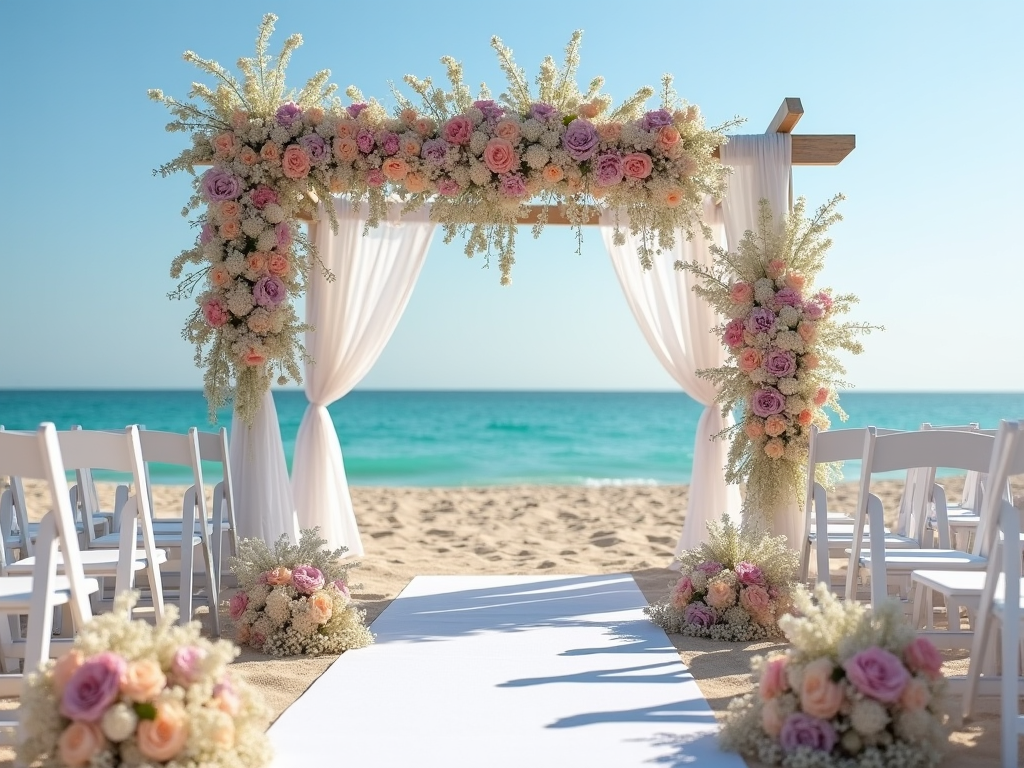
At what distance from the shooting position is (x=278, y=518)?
580 centimetres

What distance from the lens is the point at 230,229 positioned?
5301mm

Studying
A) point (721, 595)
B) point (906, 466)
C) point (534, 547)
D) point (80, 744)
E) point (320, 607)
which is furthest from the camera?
Answer: point (534, 547)

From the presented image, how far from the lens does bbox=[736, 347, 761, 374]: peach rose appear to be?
5.31 m

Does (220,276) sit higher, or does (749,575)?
(220,276)

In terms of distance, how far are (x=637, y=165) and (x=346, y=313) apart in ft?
8.06

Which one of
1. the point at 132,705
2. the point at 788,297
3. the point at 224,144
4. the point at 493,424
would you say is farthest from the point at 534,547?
the point at 493,424

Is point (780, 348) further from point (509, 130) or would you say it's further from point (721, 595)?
point (509, 130)

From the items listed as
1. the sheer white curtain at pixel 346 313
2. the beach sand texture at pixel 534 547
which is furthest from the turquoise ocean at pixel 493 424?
the sheer white curtain at pixel 346 313

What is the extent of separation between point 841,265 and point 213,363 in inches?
999

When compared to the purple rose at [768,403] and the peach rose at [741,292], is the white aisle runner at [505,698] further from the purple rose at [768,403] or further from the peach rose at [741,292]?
the peach rose at [741,292]

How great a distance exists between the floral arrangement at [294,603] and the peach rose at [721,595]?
4.99ft

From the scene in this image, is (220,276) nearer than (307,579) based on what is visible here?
No

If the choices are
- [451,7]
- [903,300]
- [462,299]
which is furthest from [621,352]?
[451,7]

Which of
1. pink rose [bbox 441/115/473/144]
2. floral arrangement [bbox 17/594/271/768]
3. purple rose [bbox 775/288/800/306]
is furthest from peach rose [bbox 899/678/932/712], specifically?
pink rose [bbox 441/115/473/144]
